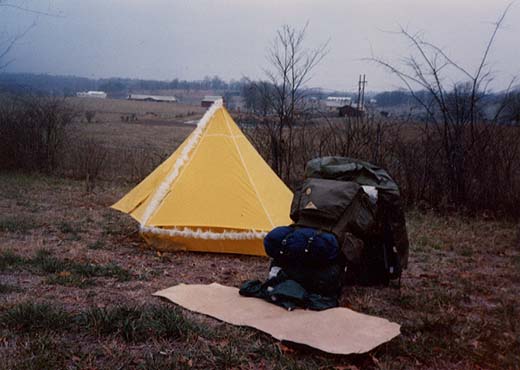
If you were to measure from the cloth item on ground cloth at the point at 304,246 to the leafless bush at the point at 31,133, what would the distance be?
9720 mm

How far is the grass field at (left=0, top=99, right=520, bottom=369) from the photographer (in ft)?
11.6

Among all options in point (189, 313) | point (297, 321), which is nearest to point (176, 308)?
point (189, 313)

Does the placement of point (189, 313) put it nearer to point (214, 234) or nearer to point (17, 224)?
point (214, 234)

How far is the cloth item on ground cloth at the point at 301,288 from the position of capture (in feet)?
14.6

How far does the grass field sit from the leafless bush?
5130 millimetres

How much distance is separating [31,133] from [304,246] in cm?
1040

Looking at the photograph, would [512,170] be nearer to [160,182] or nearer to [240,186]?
[240,186]

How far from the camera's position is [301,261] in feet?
15.2

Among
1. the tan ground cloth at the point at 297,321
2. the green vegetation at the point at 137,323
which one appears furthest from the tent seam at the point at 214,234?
the green vegetation at the point at 137,323

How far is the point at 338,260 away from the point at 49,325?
2.38 metres

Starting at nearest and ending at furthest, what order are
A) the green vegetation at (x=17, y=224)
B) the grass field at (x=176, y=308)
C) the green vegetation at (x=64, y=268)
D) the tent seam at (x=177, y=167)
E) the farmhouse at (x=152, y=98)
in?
the grass field at (x=176, y=308) < the green vegetation at (x=64, y=268) < the tent seam at (x=177, y=167) < the green vegetation at (x=17, y=224) < the farmhouse at (x=152, y=98)

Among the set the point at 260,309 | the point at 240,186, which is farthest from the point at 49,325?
the point at 240,186

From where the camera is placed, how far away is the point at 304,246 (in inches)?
180

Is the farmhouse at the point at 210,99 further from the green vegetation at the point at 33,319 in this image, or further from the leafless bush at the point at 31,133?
the green vegetation at the point at 33,319
